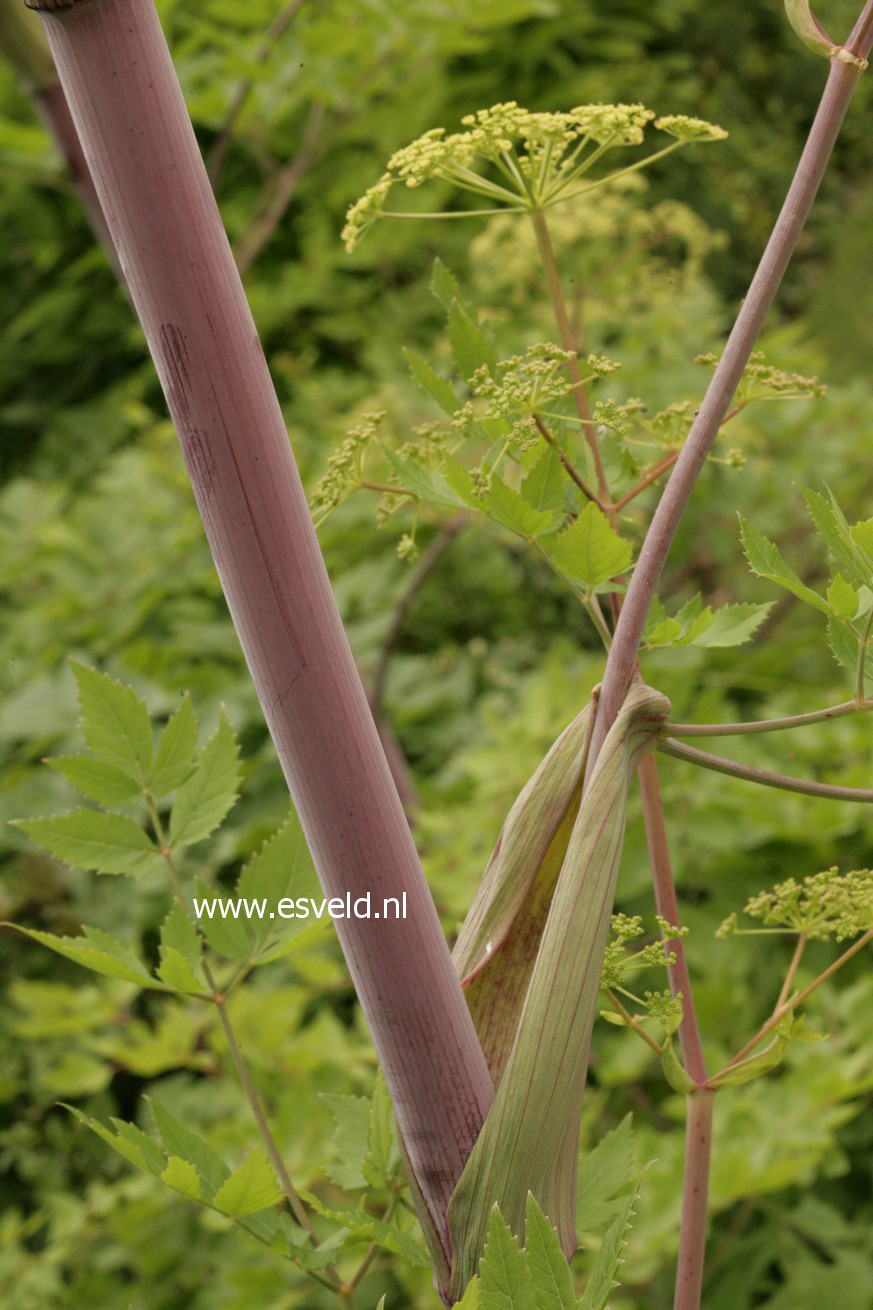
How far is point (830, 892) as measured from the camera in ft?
1.09

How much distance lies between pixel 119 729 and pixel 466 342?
19 cm

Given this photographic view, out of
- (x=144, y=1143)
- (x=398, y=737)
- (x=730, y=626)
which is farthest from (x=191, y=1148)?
(x=398, y=737)

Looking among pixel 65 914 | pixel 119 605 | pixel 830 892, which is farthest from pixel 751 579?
pixel 830 892

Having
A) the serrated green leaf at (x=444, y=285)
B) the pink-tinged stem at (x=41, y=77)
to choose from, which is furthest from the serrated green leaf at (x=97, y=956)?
the pink-tinged stem at (x=41, y=77)

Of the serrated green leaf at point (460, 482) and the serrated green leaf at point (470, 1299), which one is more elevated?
the serrated green leaf at point (460, 482)

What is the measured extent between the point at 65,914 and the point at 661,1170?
972 millimetres

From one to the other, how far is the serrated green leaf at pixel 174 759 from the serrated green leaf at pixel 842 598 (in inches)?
8.8

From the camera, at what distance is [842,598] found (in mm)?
305

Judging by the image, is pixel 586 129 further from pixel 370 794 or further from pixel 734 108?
pixel 734 108

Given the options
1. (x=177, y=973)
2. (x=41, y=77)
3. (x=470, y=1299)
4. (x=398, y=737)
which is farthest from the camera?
(x=398, y=737)

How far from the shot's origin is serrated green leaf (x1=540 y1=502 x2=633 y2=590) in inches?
12.1

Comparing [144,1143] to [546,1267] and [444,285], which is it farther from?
[444,285]

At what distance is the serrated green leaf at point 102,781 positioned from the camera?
1.35 feet

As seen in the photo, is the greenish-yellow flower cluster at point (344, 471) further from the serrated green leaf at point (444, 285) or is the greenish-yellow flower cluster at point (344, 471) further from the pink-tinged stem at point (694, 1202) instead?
the pink-tinged stem at point (694, 1202)
